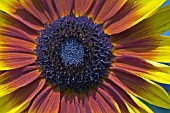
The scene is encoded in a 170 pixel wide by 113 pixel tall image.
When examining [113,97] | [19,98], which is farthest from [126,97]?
[19,98]

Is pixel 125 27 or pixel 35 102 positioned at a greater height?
pixel 125 27

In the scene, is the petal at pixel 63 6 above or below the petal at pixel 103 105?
above

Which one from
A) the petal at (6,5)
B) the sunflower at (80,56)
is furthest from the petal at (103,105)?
the petal at (6,5)

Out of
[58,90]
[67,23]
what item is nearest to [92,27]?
[67,23]

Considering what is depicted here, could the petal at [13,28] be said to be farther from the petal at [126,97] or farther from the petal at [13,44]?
the petal at [126,97]

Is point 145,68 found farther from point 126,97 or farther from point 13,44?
point 13,44

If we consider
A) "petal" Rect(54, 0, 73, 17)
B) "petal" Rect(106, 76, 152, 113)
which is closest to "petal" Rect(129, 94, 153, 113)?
"petal" Rect(106, 76, 152, 113)

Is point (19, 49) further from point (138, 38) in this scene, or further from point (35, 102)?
point (138, 38)
